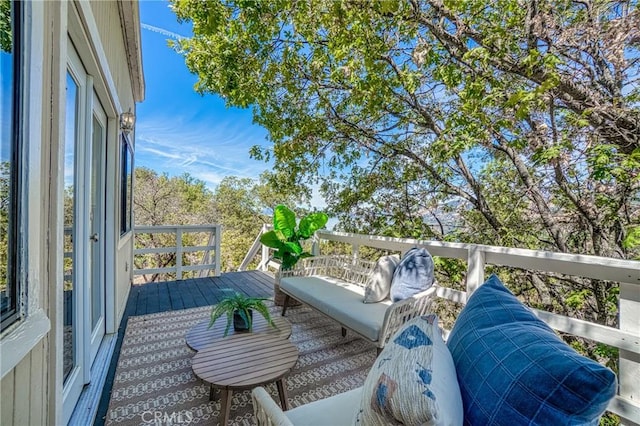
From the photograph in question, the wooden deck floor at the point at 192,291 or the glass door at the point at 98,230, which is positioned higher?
the glass door at the point at 98,230

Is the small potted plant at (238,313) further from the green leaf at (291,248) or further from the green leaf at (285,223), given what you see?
the green leaf at (285,223)

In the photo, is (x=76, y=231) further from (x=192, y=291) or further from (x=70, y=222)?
(x=192, y=291)

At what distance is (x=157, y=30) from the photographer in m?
6.04

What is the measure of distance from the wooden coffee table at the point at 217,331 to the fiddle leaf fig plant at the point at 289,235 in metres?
1.41

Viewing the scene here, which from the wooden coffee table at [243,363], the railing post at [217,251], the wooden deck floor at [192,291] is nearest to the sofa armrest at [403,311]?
the wooden coffee table at [243,363]

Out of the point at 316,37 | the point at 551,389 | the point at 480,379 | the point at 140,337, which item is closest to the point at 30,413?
the point at 480,379

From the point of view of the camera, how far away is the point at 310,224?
13.5 ft

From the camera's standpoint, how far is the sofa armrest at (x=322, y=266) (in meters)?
3.97

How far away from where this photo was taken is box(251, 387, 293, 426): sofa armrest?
103 centimetres

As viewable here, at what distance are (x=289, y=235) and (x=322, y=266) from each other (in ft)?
2.00

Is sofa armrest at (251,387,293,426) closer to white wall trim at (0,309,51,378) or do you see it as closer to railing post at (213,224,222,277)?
white wall trim at (0,309,51,378)

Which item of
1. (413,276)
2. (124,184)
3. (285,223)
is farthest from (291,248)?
(124,184)

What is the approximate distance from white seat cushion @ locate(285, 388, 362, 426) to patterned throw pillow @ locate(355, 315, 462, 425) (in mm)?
374

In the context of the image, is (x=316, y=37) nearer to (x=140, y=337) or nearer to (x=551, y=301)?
(x=140, y=337)
